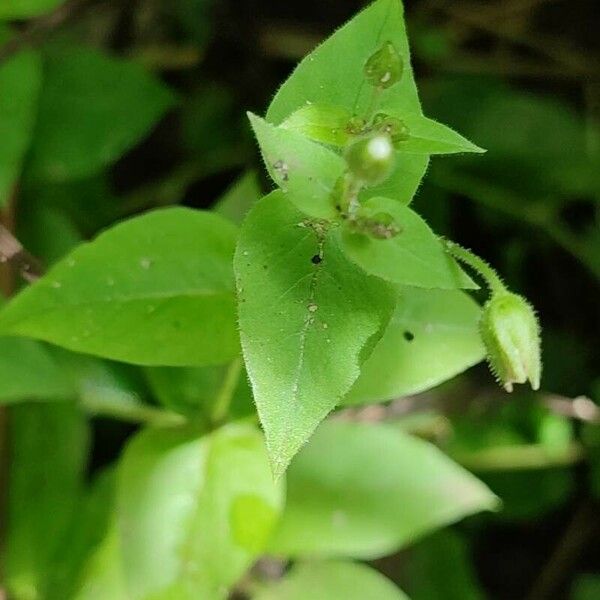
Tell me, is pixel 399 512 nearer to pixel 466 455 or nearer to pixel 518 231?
pixel 466 455

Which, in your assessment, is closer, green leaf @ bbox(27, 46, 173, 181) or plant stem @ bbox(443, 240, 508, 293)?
plant stem @ bbox(443, 240, 508, 293)

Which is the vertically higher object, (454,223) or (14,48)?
(14,48)

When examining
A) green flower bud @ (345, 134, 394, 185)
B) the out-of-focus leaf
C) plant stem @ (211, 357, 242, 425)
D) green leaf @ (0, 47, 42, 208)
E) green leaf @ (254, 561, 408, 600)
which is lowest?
the out-of-focus leaf

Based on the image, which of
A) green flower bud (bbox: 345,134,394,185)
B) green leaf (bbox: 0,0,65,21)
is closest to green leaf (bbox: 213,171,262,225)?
green leaf (bbox: 0,0,65,21)

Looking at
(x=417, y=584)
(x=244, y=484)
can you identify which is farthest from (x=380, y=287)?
(x=417, y=584)

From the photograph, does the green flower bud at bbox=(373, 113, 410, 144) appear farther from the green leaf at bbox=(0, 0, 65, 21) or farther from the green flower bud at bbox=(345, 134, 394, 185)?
the green leaf at bbox=(0, 0, 65, 21)

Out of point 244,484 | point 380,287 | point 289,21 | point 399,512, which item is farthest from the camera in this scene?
point 289,21
